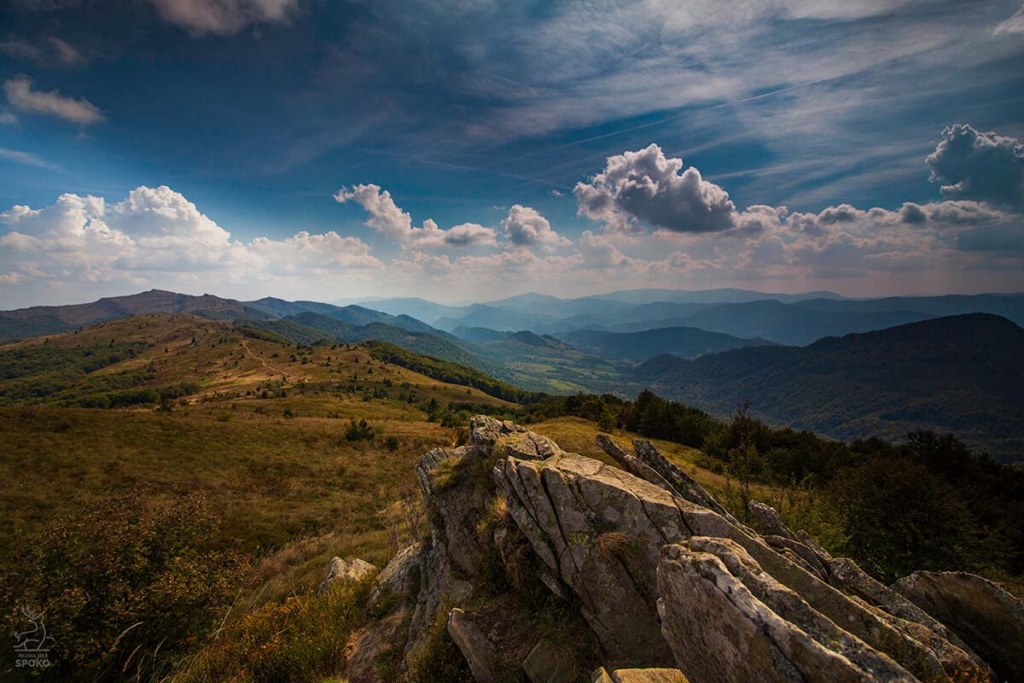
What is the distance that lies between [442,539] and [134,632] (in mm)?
11693

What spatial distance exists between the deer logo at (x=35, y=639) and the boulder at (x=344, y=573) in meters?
8.01

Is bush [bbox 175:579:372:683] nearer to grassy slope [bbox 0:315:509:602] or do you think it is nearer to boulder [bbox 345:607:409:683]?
boulder [bbox 345:607:409:683]

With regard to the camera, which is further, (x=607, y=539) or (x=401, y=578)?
(x=401, y=578)

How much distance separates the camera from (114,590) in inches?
519

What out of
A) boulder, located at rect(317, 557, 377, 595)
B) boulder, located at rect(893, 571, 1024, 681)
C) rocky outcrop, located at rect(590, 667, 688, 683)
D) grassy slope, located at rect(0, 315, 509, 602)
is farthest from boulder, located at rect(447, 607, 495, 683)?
grassy slope, located at rect(0, 315, 509, 602)

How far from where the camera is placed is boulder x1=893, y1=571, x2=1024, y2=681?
8.58 meters

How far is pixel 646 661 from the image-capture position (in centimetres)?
746

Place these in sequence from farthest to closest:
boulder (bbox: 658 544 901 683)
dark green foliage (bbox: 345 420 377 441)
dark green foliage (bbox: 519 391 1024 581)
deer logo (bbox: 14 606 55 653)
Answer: dark green foliage (bbox: 345 420 377 441) < dark green foliage (bbox: 519 391 1024 581) < deer logo (bbox: 14 606 55 653) < boulder (bbox: 658 544 901 683)

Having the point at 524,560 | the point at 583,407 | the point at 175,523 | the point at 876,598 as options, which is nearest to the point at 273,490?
the point at 175,523

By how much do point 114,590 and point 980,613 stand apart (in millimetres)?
25277

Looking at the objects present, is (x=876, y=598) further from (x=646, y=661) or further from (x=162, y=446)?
(x=162, y=446)

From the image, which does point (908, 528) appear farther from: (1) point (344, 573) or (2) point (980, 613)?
(1) point (344, 573)

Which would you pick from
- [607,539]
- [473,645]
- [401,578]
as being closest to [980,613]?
[607,539]

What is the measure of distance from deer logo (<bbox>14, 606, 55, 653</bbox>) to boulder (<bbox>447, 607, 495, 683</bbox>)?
533 inches
